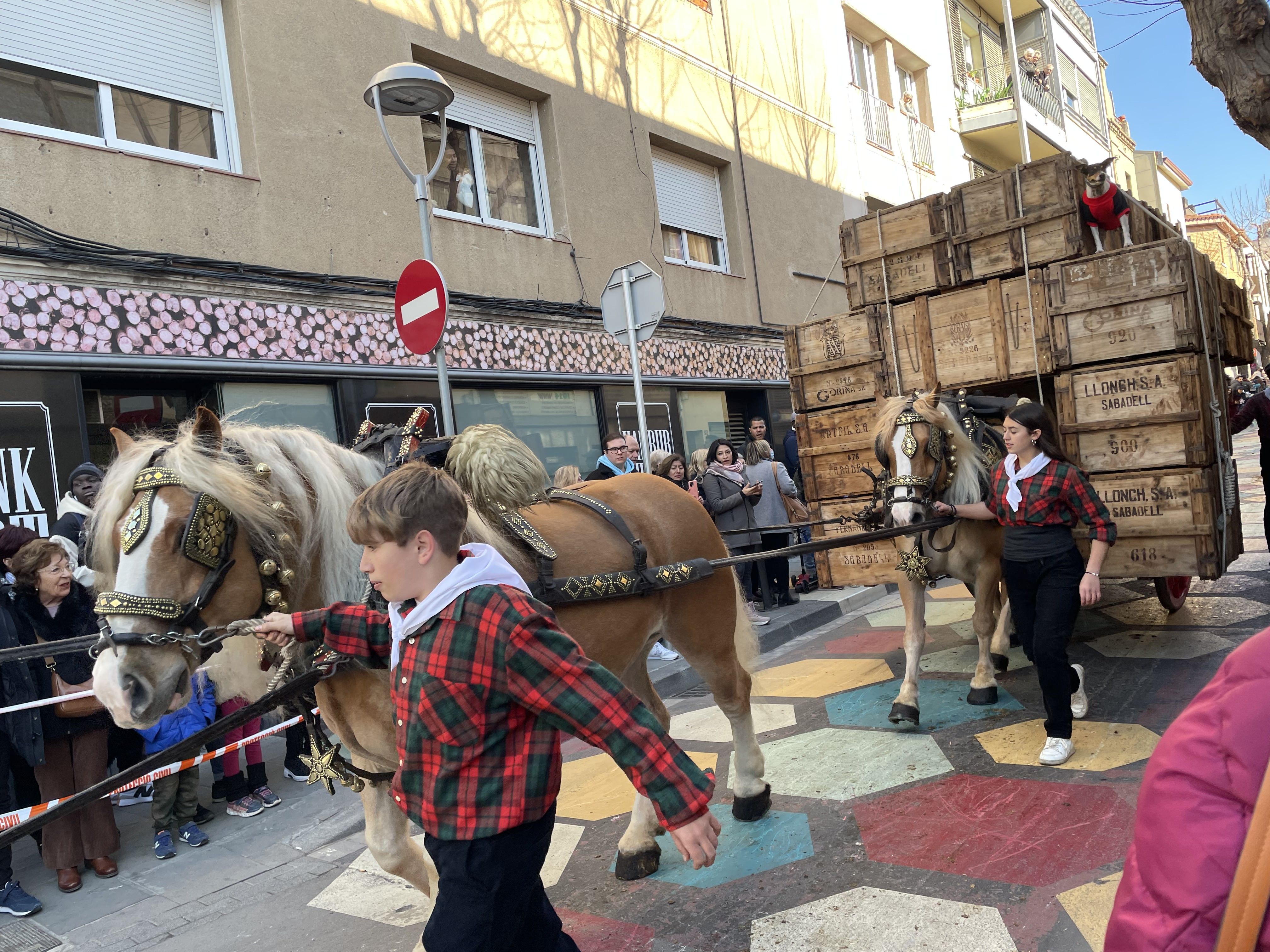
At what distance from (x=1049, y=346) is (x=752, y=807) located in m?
3.11

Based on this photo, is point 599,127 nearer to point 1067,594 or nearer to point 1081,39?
point 1067,594

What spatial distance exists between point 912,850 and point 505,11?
928cm

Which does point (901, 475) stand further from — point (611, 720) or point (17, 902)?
point (17, 902)

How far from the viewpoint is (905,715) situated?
176 inches

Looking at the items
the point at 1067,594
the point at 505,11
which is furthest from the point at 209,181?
the point at 1067,594

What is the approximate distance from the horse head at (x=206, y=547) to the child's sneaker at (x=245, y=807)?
251 centimetres

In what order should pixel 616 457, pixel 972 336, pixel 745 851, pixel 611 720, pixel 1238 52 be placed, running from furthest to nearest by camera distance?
1. pixel 616 457
2. pixel 972 336
3. pixel 1238 52
4. pixel 745 851
5. pixel 611 720

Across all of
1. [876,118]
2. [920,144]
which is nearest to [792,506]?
[876,118]

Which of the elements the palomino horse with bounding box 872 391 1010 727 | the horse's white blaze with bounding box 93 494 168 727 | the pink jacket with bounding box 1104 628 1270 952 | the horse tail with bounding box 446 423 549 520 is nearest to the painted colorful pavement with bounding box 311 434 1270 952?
the palomino horse with bounding box 872 391 1010 727

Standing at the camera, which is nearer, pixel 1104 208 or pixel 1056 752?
pixel 1056 752

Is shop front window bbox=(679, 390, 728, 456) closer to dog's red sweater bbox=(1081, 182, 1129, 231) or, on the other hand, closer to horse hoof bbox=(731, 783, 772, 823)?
dog's red sweater bbox=(1081, 182, 1129, 231)

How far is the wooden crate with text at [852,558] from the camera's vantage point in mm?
5438

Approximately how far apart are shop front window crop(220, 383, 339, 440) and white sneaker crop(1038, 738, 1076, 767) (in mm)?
5418

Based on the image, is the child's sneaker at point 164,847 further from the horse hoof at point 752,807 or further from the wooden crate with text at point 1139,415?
the wooden crate with text at point 1139,415
